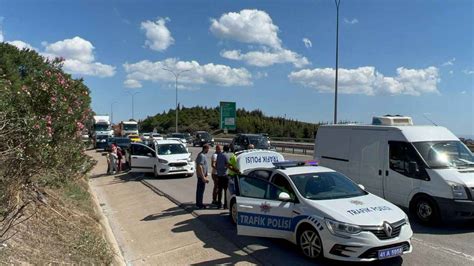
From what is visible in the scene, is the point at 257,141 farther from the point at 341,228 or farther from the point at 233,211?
the point at 341,228

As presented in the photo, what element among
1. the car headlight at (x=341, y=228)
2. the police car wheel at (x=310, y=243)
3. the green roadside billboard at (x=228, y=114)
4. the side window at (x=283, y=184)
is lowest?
the police car wheel at (x=310, y=243)

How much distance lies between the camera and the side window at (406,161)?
927 centimetres

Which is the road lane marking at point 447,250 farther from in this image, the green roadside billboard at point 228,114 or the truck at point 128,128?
the green roadside billboard at point 228,114

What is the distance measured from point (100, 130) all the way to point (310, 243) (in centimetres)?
4706

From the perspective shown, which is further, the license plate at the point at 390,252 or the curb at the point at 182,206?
the curb at the point at 182,206

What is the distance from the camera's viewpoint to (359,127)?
11094 millimetres

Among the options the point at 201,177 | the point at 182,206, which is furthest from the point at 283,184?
the point at 182,206

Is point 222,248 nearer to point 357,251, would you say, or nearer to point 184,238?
point 184,238

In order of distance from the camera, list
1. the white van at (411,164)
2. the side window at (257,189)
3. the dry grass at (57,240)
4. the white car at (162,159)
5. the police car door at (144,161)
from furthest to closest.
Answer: the police car door at (144,161), the white car at (162,159), the white van at (411,164), the side window at (257,189), the dry grass at (57,240)

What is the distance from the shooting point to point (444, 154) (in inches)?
372

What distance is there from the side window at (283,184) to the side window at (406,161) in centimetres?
329

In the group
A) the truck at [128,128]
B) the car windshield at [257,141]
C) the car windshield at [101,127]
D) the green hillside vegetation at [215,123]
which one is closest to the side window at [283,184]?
the car windshield at [257,141]

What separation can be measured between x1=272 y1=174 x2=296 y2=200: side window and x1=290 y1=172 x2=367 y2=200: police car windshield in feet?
0.40

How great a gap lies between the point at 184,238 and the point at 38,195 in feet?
9.74
